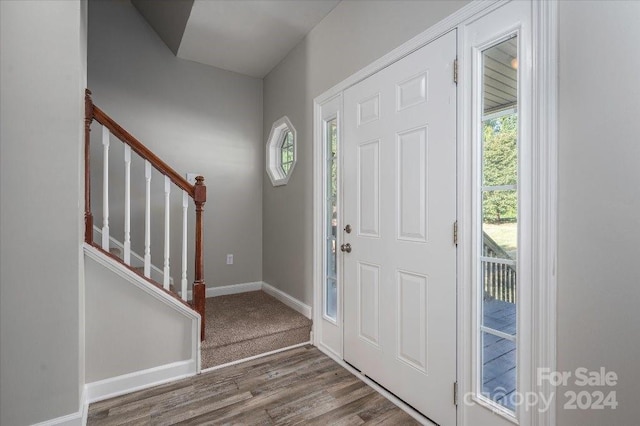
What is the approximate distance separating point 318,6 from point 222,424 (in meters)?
2.93

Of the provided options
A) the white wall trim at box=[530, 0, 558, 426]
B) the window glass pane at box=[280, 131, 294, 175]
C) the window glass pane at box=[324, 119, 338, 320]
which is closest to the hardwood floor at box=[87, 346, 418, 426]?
the window glass pane at box=[324, 119, 338, 320]

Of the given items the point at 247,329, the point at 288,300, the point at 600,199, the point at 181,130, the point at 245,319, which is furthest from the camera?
the point at 181,130

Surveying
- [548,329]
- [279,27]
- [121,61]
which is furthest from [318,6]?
[548,329]

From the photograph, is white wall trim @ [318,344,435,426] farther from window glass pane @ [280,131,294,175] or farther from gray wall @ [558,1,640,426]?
window glass pane @ [280,131,294,175]

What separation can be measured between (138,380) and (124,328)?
0.36 m

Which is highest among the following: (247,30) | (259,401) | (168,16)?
(168,16)

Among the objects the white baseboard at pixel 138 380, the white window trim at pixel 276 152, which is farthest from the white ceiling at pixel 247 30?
the white baseboard at pixel 138 380

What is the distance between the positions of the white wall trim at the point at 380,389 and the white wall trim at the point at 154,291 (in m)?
0.98

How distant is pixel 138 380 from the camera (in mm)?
1975

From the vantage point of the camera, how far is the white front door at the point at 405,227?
5.08 feet

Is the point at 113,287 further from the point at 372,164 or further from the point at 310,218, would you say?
the point at 372,164

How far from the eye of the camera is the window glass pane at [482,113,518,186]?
4.25 ft

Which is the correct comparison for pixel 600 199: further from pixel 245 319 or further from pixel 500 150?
pixel 245 319

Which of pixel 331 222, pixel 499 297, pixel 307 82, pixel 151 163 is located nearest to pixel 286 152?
pixel 307 82
